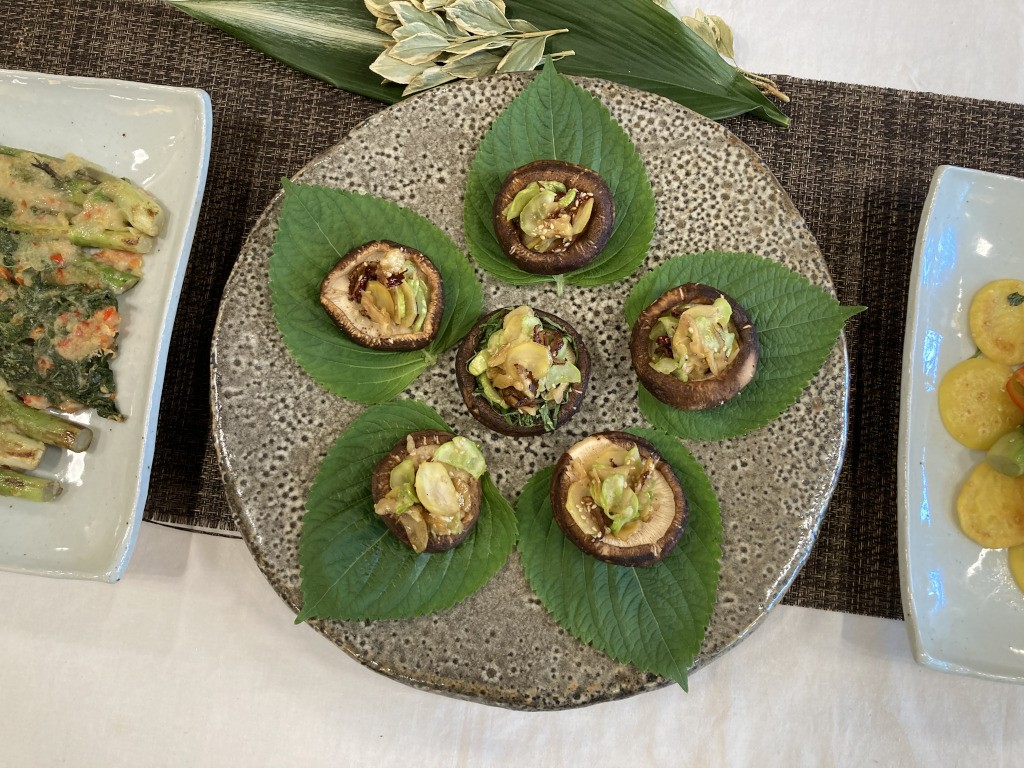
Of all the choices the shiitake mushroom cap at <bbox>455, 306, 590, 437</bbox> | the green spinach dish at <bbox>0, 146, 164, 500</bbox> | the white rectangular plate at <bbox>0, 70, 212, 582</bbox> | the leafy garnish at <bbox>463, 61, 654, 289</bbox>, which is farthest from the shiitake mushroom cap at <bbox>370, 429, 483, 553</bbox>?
the green spinach dish at <bbox>0, 146, 164, 500</bbox>

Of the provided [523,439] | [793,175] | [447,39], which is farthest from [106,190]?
[793,175]

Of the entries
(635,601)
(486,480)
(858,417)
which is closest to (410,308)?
(486,480)

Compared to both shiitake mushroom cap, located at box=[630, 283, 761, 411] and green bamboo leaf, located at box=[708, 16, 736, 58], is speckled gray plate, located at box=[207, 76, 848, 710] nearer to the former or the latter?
shiitake mushroom cap, located at box=[630, 283, 761, 411]

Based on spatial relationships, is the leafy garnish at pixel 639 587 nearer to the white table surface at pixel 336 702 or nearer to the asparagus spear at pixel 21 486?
the white table surface at pixel 336 702

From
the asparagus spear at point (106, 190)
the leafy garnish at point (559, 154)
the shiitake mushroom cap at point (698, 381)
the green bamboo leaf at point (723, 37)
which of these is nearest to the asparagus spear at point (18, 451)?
the asparagus spear at point (106, 190)

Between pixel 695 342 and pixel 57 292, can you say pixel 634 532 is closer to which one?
pixel 695 342

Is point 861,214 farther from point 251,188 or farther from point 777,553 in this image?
point 251,188
